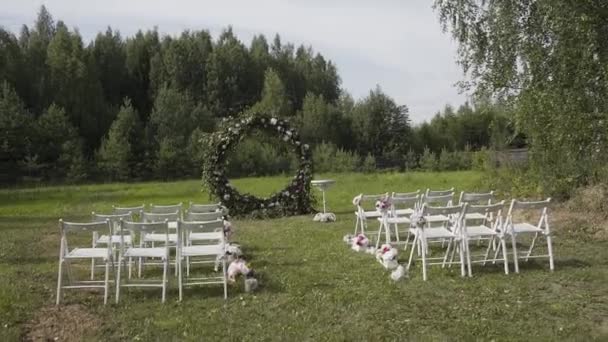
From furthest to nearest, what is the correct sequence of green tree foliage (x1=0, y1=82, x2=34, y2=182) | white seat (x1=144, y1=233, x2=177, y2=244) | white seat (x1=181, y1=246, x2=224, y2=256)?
green tree foliage (x1=0, y1=82, x2=34, y2=182) → white seat (x1=144, y1=233, x2=177, y2=244) → white seat (x1=181, y1=246, x2=224, y2=256)

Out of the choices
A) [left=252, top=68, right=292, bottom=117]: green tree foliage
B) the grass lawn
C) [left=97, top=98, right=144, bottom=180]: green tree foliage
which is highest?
[left=252, top=68, right=292, bottom=117]: green tree foliage

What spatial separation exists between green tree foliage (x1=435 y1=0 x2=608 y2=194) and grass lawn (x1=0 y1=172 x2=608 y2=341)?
221cm

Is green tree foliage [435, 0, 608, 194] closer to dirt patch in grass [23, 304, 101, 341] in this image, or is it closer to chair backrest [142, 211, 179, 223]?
chair backrest [142, 211, 179, 223]

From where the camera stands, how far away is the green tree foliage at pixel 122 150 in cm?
4031

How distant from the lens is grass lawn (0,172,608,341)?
5496 millimetres

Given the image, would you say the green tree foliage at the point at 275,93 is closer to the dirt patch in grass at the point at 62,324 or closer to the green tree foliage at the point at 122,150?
the green tree foliage at the point at 122,150

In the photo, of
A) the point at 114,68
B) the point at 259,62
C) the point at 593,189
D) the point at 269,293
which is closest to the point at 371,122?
the point at 259,62

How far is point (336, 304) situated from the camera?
6375 mm

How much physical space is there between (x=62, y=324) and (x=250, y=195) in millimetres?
9768

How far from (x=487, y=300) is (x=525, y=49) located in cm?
722

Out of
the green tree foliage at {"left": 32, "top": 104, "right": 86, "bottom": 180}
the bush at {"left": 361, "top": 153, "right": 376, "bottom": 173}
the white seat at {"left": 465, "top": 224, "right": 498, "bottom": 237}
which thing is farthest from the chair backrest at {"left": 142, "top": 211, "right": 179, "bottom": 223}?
the green tree foliage at {"left": 32, "top": 104, "right": 86, "bottom": 180}

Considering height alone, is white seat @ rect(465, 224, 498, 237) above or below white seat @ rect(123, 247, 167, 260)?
above

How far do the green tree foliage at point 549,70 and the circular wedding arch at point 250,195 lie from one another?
489 centimetres

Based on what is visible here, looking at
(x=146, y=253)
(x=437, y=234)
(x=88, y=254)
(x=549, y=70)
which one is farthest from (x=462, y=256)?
(x=549, y=70)
